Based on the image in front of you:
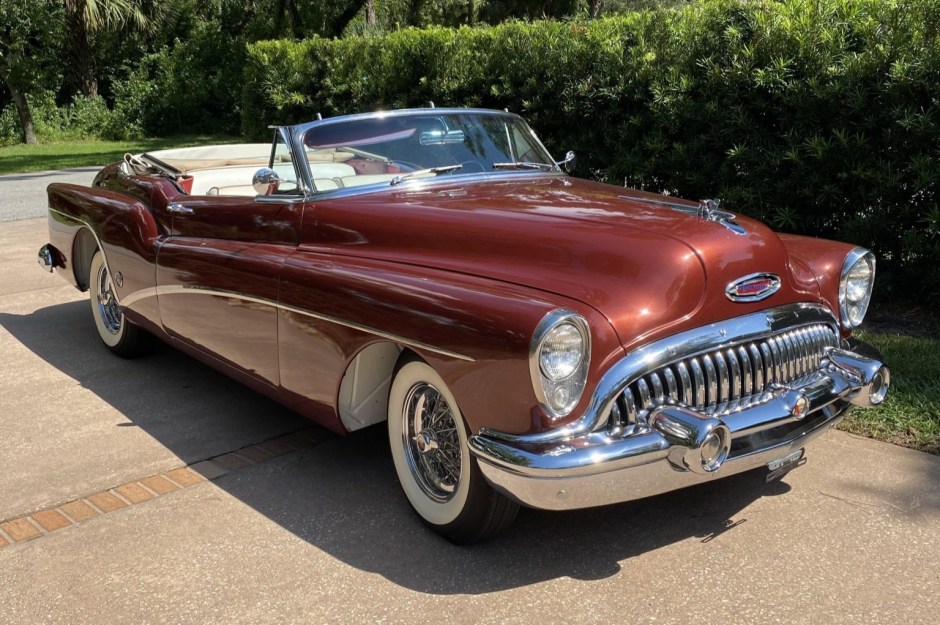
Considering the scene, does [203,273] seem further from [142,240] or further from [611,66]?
[611,66]

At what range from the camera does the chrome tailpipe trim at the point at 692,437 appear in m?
2.70

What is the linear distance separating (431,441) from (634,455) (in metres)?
0.85

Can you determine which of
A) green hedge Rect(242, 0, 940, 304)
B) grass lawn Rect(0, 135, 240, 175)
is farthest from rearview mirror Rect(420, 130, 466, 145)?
grass lawn Rect(0, 135, 240, 175)

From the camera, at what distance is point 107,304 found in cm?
565

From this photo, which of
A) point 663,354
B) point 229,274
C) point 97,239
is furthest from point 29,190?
point 663,354

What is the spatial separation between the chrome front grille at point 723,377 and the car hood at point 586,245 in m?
0.13

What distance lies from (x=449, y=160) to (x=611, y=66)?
3306 millimetres

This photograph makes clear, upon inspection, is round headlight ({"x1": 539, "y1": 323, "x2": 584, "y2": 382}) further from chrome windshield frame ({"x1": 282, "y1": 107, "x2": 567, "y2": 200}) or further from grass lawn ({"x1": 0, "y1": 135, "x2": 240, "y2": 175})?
grass lawn ({"x1": 0, "y1": 135, "x2": 240, "y2": 175})

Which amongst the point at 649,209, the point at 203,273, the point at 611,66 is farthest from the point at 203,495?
the point at 611,66

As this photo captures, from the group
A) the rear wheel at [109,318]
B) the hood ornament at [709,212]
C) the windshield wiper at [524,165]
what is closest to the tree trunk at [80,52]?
the rear wheel at [109,318]

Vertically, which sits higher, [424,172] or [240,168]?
[424,172]

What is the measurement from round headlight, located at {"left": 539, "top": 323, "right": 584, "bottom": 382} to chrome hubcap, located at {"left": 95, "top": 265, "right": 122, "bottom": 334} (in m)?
3.68

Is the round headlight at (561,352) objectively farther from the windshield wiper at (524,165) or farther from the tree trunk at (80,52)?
the tree trunk at (80,52)

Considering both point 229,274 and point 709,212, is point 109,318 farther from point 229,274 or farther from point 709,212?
point 709,212
